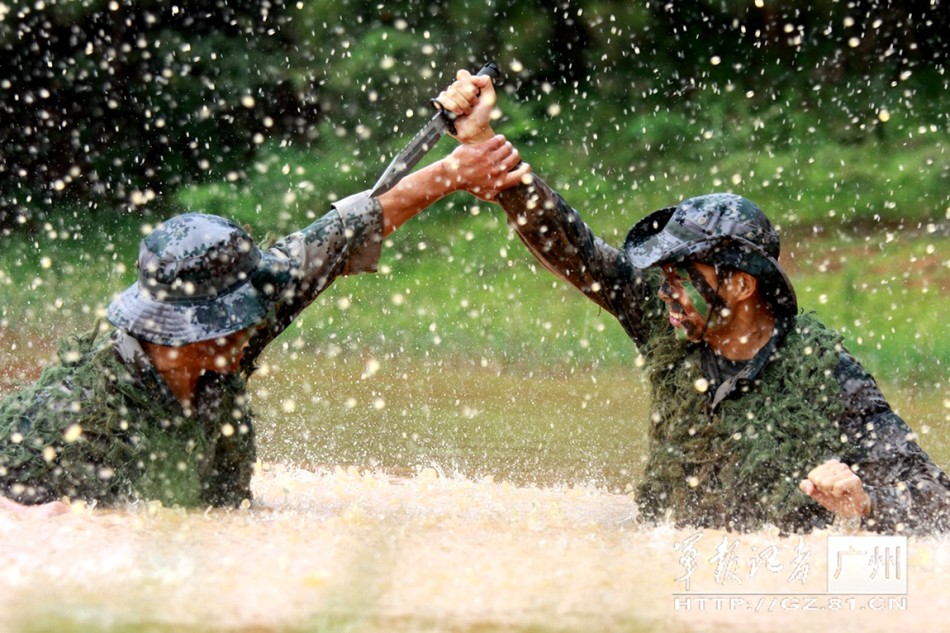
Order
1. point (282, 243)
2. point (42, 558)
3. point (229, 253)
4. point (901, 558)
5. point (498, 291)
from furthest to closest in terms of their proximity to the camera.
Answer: point (498, 291)
point (282, 243)
point (229, 253)
point (901, 558)
point (42, 558)

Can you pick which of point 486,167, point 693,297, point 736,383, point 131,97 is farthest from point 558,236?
point 131,97

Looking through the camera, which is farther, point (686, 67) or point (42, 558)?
point (686, 67)

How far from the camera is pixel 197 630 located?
2.56 metres

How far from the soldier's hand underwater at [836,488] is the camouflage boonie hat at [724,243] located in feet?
2.04

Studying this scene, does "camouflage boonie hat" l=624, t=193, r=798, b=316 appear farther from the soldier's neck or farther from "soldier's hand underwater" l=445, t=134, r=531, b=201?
the soldier's neck

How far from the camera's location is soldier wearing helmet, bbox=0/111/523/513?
3799 millimetres

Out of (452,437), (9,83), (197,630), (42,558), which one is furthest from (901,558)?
(9,83)

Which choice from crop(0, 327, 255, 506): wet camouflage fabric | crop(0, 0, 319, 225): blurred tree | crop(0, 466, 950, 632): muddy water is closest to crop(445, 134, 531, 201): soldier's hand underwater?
crop(0, 327, 255, 506): wet camouflage fabric

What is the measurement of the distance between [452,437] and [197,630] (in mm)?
4234

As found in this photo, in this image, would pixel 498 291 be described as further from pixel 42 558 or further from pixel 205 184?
pixel 42 558

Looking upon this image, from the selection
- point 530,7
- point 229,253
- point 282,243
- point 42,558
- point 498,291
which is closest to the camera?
point 42,558

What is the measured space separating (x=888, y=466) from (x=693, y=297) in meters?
0.77

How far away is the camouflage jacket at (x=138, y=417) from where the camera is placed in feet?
12.7

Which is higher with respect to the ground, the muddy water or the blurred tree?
the blurred tree
